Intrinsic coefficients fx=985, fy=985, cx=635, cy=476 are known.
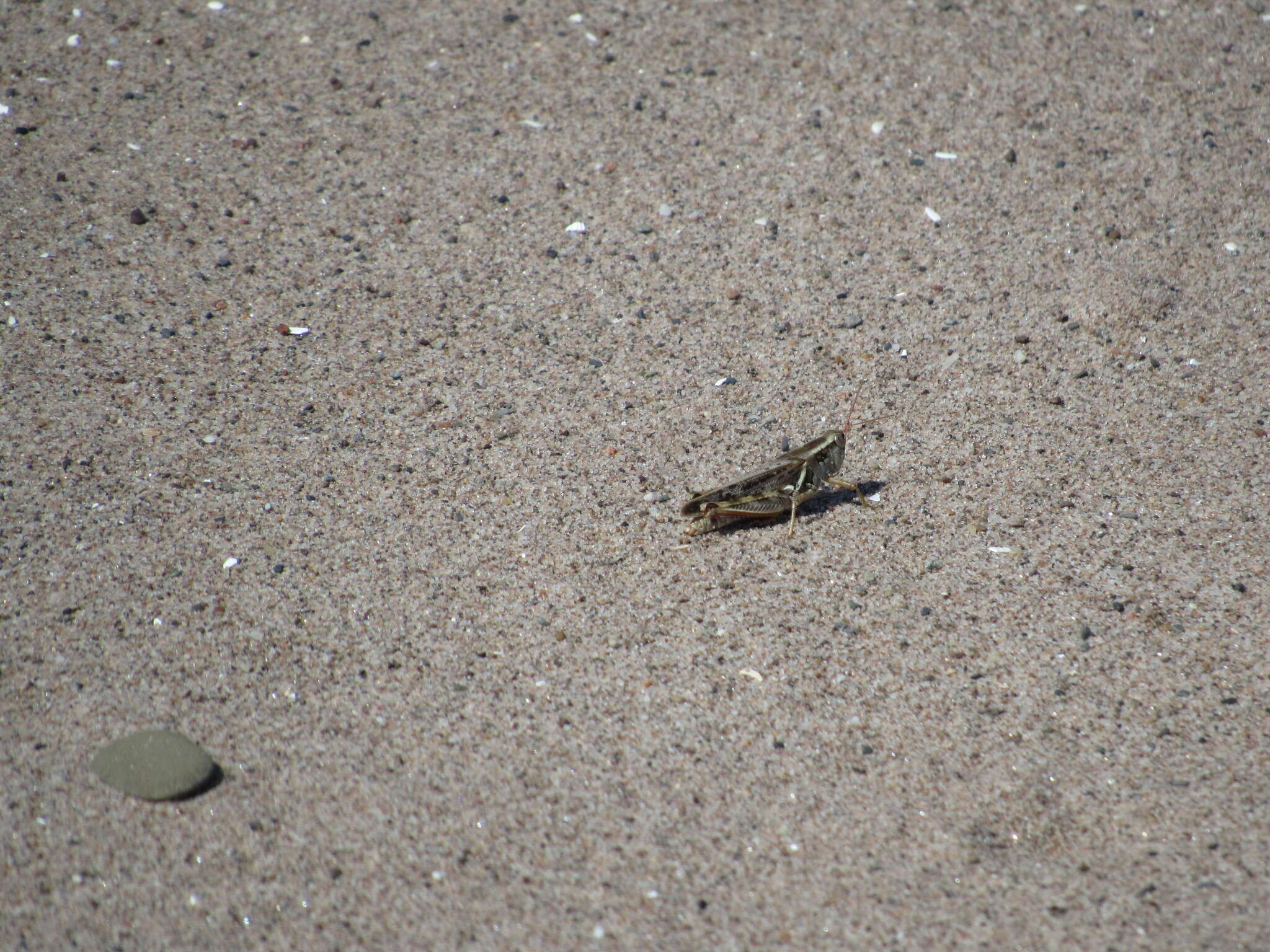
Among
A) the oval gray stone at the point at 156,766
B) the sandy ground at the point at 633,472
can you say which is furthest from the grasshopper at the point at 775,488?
the oval gray stone at the point at 156,766

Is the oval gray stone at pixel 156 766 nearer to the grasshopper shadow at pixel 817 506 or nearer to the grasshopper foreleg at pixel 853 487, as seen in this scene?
the grasshopper shadow at pixel 817 506

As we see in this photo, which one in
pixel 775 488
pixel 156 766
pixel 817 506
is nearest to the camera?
pixel 156 766

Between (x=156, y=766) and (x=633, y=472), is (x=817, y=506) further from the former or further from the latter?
(x=156, y=766)

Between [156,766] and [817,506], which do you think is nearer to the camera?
[156,766]

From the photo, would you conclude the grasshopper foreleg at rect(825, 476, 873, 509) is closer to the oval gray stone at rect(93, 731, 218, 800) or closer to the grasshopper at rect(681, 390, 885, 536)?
the grasshopper at rect(681, 390, 885, 536)

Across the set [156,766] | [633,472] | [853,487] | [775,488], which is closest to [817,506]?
[853,487]

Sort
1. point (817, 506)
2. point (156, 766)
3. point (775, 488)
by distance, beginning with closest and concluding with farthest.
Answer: point (156, 766), point (775, 488), point (817, 506)
